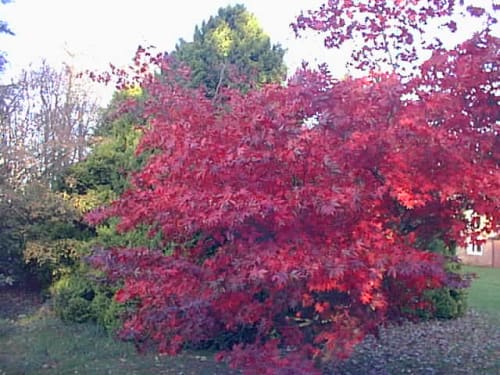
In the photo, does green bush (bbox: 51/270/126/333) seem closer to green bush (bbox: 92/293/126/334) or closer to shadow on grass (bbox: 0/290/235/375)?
green bush (bbox: 92/293/126/334)

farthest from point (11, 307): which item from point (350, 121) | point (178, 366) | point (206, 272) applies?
point (350, 121)

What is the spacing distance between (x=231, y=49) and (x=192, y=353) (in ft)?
16.1

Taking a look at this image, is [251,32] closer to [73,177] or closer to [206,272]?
[73,177]

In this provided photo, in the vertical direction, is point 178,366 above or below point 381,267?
below

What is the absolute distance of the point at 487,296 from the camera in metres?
18.6

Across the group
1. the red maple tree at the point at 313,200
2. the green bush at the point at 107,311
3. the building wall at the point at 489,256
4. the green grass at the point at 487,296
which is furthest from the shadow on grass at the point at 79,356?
the building wall at the point at 489,256

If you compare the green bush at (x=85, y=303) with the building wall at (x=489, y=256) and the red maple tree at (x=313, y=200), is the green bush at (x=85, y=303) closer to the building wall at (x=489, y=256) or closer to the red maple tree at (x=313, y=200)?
the red maple tree at (x=313, y=200)

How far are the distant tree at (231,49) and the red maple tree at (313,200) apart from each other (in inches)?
186

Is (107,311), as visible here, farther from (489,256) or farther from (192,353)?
(489,256)

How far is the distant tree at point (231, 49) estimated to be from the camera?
10883mm

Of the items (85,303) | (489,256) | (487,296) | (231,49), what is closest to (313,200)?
(231,49)

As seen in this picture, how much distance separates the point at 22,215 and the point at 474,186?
34.3 ft

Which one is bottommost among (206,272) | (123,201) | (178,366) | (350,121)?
(178,366)

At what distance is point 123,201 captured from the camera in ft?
20.4
